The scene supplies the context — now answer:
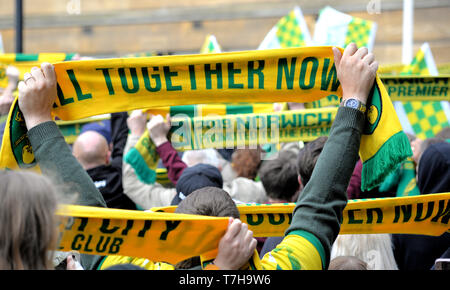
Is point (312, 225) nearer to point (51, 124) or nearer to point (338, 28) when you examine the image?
point (51, 124)

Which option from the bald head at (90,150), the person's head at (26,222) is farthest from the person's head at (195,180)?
the person's head at (26,222)

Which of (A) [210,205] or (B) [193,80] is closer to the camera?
(A) [210,205]

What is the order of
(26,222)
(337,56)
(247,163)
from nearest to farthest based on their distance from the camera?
(26,222)
(337,56)
(247,163)

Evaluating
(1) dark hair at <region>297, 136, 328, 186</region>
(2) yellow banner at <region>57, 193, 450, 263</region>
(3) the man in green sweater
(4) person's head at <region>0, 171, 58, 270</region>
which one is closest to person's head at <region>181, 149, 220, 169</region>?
(1) dark hair at <region>297, 136, 328, 186</region>

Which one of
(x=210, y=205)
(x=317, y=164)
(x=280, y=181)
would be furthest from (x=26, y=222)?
(x=280, y=181)

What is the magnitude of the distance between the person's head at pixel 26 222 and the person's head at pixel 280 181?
6.67ft

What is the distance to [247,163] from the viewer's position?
4.28 meters

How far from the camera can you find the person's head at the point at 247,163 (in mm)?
4270

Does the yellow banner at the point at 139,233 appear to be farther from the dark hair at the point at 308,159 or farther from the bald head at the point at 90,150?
the bald head at the point at 90,150

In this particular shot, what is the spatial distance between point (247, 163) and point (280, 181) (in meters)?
0.99

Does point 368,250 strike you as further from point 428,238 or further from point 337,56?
point 337,56

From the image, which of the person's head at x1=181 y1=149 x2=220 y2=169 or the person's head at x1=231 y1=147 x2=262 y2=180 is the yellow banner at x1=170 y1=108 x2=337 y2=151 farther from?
the person's head at x1=231 y1=147 x2=262 y2=180

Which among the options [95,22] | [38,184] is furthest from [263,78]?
[95,22]

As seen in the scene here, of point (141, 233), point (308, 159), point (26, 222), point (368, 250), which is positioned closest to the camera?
point (26, 222)
